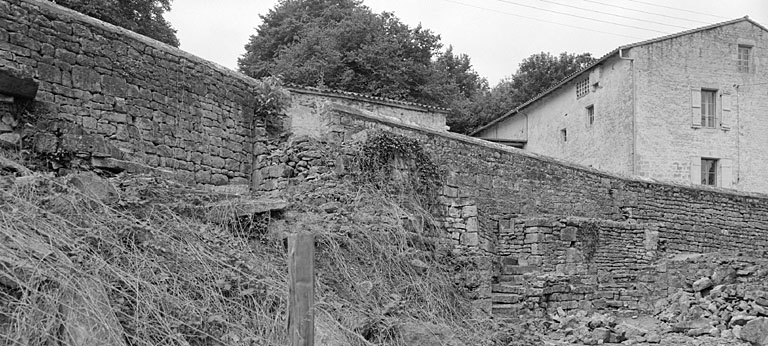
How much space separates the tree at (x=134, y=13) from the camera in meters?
19.2

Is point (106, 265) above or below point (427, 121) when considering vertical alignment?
below

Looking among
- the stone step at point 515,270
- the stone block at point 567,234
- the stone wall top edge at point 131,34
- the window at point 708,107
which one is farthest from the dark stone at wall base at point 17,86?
the window at point 708,107

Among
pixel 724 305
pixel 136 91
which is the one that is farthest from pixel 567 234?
pixel 136 91

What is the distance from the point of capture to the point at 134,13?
21484 millimetres

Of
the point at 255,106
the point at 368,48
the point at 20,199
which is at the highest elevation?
the point at 368,48

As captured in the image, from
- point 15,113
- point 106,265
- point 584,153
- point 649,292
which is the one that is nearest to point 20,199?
point 106,265

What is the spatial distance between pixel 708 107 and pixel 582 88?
3.81m

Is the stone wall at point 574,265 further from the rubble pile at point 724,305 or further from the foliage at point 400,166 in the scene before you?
the foliage at point 400,166

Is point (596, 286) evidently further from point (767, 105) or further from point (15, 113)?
point (767, 105)

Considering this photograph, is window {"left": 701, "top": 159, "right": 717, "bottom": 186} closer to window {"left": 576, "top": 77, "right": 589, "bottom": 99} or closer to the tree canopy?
window {"left": 576, "top": 77, "right": 589, "bottom": 99}

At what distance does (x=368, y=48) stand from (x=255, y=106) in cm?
1503

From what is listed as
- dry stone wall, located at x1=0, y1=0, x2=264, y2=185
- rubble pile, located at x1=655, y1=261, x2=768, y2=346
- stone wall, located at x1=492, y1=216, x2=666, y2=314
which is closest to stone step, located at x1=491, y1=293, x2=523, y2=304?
stone wall, located at x1=492, y1=216, x2=666, y2=314

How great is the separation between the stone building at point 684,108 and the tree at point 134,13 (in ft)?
43.8

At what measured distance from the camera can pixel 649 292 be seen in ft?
44.2
